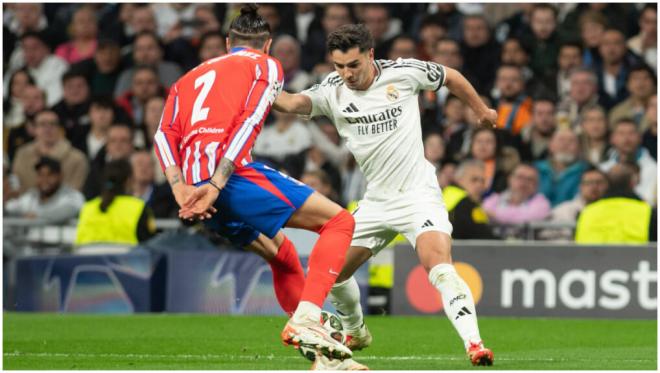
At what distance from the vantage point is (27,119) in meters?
19.3

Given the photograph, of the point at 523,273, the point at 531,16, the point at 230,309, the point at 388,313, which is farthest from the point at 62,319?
the point at 531,16

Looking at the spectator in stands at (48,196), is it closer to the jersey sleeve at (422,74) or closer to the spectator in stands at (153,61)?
the spectator in stands at (153,61)

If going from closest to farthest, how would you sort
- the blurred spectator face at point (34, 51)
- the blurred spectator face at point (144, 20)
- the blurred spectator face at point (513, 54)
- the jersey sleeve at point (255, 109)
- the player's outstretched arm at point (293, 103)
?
the jersey sleeve at point (255, 109) < the player's outstretched arm at point (293, 103) < the blurred spectator face at point (513, 54) < the blurred spectator face at point (144, 20) < the blurred spectator face at point (34, 51)

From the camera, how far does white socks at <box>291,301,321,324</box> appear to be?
8211mm

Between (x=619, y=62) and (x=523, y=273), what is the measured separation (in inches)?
145

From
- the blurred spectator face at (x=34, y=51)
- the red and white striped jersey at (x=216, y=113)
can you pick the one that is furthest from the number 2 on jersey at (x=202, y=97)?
the blurred spectator face at (x=34, y=51)

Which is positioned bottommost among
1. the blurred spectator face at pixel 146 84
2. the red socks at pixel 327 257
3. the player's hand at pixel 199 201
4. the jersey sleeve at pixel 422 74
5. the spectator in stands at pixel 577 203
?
the spectator in stands at pixel 577 203

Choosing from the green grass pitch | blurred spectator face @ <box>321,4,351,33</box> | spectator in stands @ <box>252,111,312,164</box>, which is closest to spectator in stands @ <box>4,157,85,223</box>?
the green grass pitch

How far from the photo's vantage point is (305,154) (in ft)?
55.5

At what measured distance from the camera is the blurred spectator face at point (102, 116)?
60.1 ft

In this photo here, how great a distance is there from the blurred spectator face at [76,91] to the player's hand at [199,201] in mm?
11279

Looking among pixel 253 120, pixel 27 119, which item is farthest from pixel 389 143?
pixel 27 119

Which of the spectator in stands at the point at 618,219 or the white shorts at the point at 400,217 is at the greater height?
the white shorts at the point at 400,217

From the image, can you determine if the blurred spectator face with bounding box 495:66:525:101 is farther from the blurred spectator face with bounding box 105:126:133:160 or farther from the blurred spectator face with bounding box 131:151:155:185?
the blurred spectator face with bounding box 105:126:133:160
